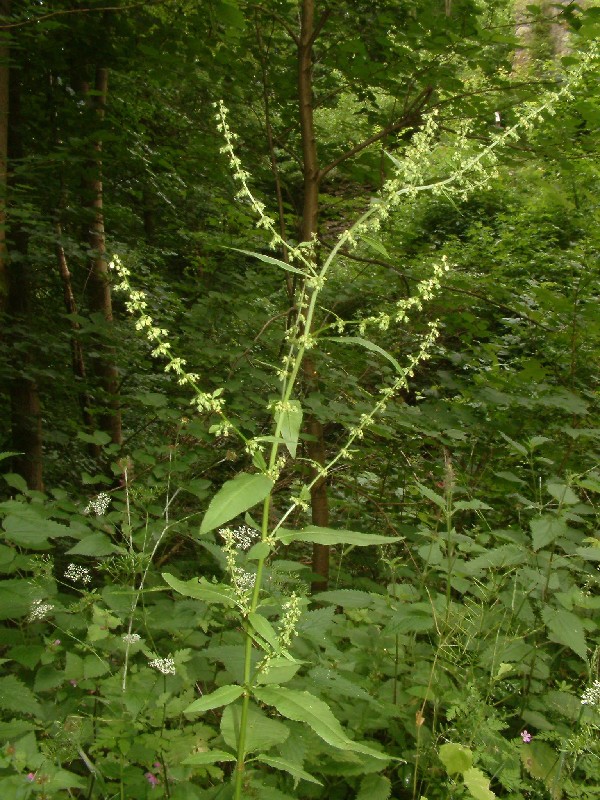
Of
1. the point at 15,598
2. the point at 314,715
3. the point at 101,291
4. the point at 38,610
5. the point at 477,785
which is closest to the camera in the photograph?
the point at 314,715

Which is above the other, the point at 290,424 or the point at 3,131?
the point at 3,131

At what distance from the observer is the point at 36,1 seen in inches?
→ 182

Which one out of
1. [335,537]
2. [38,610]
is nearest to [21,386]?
[38,610]

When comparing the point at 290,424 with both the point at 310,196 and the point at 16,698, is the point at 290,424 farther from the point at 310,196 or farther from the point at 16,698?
the point at 310,196

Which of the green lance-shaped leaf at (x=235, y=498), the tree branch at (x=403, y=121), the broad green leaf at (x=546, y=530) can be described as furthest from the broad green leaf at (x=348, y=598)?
the tree branch at (x=403, y=121)

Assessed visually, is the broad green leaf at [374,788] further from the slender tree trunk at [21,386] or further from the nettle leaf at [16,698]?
the slender tree trunk at [21,386]

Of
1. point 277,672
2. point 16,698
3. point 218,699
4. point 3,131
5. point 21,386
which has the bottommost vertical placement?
point 21,386

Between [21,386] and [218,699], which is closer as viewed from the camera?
[218,699]

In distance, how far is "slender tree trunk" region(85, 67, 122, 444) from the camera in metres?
4.82

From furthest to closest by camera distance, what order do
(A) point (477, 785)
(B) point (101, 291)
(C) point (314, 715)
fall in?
1. (B) point (101, 291)
2. (A) point (477, 785)
3. (C) point (314, 715)

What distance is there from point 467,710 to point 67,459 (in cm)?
514

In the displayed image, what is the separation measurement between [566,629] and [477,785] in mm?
692

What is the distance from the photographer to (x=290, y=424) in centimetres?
140

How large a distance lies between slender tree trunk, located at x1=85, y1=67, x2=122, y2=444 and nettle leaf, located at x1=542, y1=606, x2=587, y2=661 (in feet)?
11.5
